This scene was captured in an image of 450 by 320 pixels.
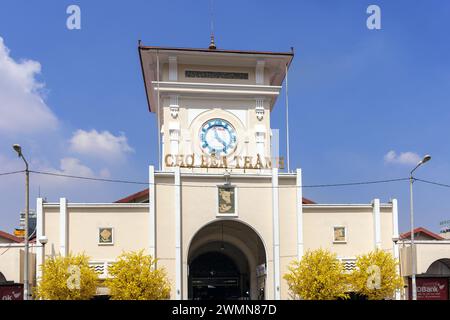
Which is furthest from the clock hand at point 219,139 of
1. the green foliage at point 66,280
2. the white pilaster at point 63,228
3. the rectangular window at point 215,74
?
the green foliage at point 66,280

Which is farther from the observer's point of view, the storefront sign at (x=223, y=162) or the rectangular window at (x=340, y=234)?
the storefront sign at (x=223, y=162)

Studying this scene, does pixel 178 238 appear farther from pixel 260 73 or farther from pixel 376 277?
pixel 260 73

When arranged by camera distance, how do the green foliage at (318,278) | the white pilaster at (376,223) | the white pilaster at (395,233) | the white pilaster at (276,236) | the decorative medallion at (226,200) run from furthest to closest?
the white pilaster at (376,223), the white pilaster at (395,233), the decorative medallion at (226,200), the white pilaster at (276,236), the green foliage at (318,278)

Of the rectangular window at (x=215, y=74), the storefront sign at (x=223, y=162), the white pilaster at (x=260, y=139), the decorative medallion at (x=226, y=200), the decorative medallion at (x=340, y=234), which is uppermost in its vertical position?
the rectangular window at (x=215, y=74)

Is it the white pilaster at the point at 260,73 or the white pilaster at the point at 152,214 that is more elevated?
the white pilaster at the point at 260,73

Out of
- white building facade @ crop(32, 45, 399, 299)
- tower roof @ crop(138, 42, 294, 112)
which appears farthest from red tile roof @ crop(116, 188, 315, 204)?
tower roof @ crop(138, 42, 294, 112)

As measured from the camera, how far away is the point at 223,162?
1757 inches

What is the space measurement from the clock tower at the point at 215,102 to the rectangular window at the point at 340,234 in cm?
Result: 643

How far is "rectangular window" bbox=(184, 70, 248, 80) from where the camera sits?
4672cm

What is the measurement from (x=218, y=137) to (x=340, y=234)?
11837 mm

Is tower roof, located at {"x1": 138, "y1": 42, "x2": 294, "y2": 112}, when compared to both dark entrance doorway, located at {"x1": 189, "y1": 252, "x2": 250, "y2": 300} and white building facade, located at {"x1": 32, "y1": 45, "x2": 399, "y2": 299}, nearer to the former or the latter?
white building facade, located at {"x1": 32, "y1": 45, "x2": 399, "y2": 299}

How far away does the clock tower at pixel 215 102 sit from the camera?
45.6 metres

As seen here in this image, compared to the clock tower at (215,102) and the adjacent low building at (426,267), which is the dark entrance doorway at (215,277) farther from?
the adjacent low building at (426,267)
